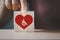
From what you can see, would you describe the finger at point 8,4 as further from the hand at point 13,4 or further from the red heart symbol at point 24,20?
the red heart symbol at point 24,20

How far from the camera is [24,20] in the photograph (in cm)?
82

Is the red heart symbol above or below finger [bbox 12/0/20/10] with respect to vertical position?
below

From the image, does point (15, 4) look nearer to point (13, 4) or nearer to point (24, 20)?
point (13, 4)

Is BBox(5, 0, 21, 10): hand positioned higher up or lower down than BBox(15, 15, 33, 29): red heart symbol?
higher up

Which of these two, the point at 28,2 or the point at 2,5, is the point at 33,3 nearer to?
the point at 28,2

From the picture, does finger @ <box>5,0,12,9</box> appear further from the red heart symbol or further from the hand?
the red heart symbol

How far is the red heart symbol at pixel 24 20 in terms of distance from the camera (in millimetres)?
820

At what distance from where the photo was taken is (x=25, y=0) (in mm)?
895

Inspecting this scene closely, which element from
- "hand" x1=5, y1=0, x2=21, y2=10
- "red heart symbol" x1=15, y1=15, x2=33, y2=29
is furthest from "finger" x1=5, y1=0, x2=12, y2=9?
"red heart symbol" x1=15, y1=15, x2=33, y2=29

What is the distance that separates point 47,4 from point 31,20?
18cm

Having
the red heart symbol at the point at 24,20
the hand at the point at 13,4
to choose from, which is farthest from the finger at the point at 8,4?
the red heart symbol at the point at 24,20

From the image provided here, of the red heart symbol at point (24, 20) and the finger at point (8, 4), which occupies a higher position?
the finger at point (8, 4)

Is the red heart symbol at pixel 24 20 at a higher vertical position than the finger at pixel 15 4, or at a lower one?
lower

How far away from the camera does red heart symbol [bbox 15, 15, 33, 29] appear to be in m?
0.82
